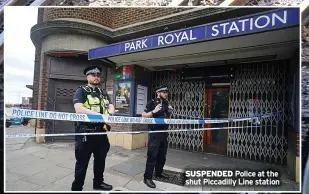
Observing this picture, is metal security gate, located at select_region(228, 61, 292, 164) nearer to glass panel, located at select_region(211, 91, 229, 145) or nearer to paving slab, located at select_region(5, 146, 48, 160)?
glass panel, located at select_region(211, 91, 229, 145)

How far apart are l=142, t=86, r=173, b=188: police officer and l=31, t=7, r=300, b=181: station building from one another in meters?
0.09

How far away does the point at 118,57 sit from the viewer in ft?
8.42

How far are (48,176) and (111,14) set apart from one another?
2.05 metres

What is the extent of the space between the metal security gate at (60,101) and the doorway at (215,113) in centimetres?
154

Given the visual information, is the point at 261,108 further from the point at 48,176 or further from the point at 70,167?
the point at 48,176

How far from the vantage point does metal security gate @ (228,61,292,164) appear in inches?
102

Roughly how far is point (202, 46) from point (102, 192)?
2.04m

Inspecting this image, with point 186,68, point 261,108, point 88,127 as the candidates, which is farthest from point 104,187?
point 261,108

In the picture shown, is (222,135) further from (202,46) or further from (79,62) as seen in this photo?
(79,62)

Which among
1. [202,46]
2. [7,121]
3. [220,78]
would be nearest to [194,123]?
[220,78]

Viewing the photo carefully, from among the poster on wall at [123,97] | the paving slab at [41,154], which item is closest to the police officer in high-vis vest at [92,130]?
the poster on wall at [123,97]

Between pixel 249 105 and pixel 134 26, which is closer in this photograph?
pixel 134 26

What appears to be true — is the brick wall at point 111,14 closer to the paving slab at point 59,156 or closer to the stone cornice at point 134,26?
the stone cornice at point 134,26

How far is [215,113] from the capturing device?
107 inches
